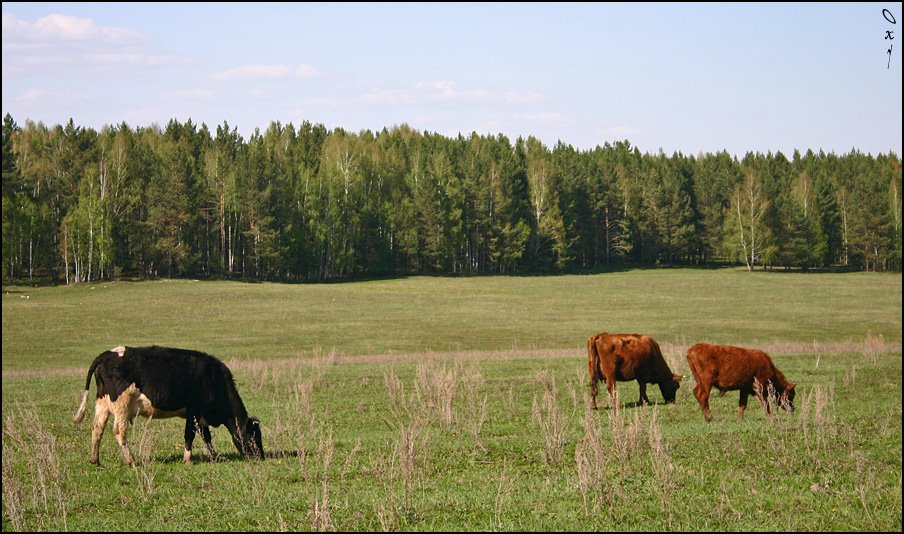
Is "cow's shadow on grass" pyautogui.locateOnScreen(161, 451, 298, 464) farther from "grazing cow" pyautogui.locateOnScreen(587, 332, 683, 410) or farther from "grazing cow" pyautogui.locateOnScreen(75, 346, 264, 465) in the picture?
"grazing cow" pyautogui.locateOnScreen(587, 332, 683, 410)

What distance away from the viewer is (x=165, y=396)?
15.4 meters

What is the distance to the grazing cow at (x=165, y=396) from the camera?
15180 millimetres

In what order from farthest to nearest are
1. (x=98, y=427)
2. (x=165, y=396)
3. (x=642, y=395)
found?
(x=642, y=395), (x=165, y=396), (x=98, y=427)

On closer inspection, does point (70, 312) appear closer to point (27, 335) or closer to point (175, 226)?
point (27, 335)

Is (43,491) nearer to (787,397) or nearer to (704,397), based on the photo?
(704,397)

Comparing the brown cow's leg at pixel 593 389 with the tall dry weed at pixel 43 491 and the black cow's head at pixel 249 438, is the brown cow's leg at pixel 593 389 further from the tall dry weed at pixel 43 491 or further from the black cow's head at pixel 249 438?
the tall dry weed at pixel 43 491

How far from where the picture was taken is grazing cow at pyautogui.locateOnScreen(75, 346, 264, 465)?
15180 mm

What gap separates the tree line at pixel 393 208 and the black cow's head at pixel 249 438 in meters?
63.8

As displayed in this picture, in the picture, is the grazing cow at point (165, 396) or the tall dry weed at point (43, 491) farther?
the grazing cow at point (165, 396)

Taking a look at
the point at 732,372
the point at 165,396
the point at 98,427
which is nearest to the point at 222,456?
the point at 165,396

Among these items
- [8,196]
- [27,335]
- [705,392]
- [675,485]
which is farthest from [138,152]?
[675,485]

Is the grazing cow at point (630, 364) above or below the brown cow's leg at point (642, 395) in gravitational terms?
above

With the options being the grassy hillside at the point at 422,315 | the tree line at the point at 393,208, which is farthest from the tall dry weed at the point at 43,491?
the tree line at the point at 393,208

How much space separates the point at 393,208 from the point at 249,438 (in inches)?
3372
